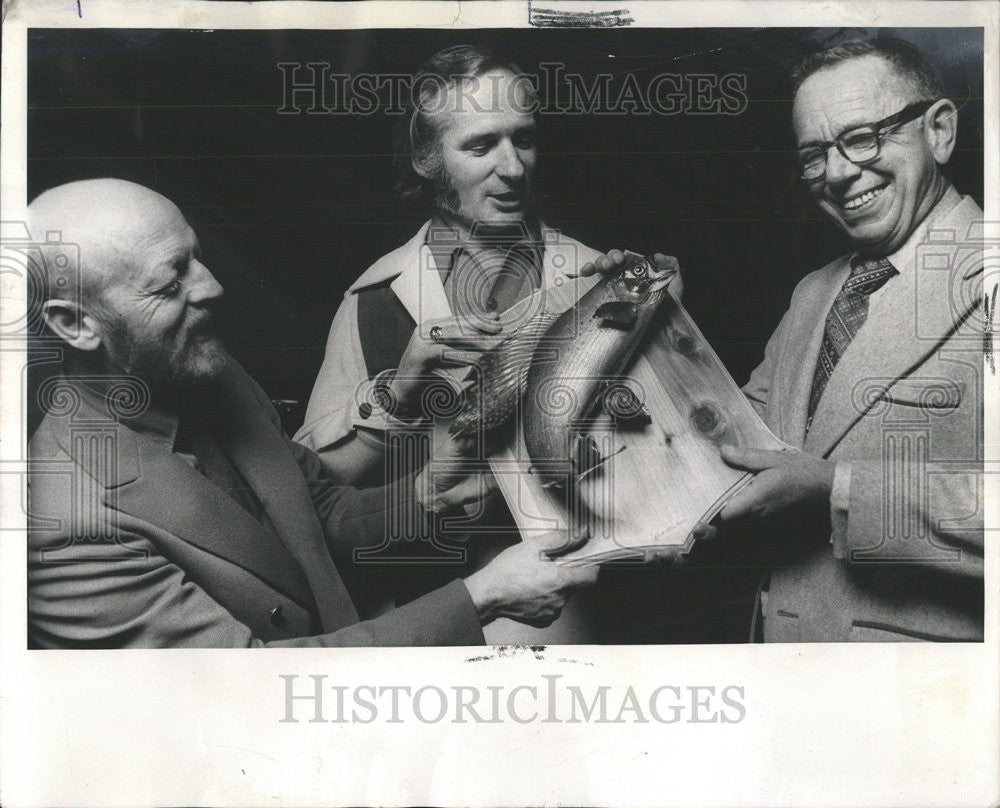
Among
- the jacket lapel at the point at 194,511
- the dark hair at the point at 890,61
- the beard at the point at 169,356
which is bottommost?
the jacket lapel at the point at 194,511

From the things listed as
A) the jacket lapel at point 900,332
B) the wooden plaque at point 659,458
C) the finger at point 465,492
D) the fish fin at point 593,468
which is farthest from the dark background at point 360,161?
the finger at point 465,492

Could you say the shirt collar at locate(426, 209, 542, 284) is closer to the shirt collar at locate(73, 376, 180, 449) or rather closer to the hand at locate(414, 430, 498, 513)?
the hand at locate(414, 430, 498, 513)

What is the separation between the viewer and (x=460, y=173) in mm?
3174

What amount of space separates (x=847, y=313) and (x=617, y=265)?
750 mm

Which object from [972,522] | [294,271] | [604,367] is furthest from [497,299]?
[972,522]

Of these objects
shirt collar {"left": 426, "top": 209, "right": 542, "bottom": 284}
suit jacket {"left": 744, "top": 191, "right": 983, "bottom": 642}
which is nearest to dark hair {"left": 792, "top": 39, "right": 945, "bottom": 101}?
suit jacket {"left": 744, "top": 191, "right": 983, "bottom": 642}

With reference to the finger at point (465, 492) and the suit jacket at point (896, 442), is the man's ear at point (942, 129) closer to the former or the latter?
the suit jacket at point (896, 442)

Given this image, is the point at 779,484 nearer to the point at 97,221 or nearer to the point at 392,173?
the point at 392,173

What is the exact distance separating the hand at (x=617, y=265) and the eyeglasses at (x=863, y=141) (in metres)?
0.54

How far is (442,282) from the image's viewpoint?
3178 mm

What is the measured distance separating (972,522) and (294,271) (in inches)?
90.9

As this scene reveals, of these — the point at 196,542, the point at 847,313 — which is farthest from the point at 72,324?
the point at 847,313

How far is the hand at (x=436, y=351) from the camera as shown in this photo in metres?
3.14

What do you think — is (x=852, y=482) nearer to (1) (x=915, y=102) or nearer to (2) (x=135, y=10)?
(1) (x=915, y=102)
